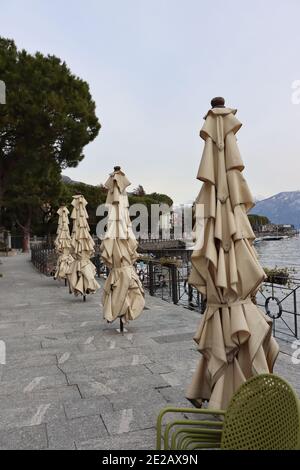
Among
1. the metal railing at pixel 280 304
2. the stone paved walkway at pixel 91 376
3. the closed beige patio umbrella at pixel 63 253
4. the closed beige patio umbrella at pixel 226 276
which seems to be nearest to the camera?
the closed beige patio umbrella at pixel 226 276

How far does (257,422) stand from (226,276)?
127cm

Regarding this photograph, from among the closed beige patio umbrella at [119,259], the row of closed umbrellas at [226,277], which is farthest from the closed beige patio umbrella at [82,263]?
the row of closed umbrellas at [226,277]

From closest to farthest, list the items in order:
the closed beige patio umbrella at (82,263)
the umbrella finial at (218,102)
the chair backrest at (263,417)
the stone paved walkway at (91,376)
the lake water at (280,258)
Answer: the chair backrest at (263,417), the stone paved walkway at (91,376), the umbrella finial at (218,102), the closed beige patio umbrella at (82,263), the lake water at (280,258)

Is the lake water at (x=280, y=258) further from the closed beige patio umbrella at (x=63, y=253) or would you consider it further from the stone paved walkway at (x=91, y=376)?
the closed beige patio umbrella at (x=63, y=253)

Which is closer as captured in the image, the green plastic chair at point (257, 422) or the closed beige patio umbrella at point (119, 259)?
the green plastic chair at point (257, 422)

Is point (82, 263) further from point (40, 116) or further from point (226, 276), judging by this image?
point (40, 116)

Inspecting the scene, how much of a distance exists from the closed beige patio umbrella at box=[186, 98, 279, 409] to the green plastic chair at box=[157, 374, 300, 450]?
85 cm

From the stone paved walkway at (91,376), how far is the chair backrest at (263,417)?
3.62ft

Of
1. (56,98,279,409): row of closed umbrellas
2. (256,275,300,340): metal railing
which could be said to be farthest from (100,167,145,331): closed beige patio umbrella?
(56,98,279,409): row of closed umbrellas

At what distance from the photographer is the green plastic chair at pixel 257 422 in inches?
76.5

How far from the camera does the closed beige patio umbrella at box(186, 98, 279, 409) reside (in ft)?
10.2

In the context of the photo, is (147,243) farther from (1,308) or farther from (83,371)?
(83,371)

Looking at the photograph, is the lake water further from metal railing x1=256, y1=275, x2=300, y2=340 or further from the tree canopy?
the tree canopy

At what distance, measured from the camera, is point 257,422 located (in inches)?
82.7
